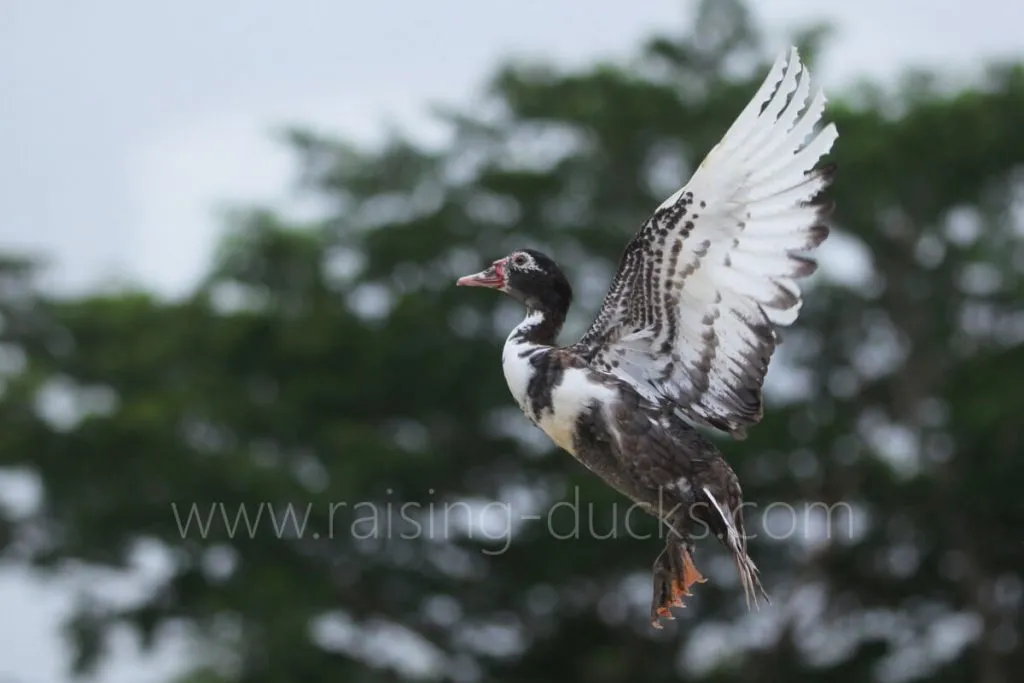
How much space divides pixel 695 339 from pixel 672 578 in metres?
1.02

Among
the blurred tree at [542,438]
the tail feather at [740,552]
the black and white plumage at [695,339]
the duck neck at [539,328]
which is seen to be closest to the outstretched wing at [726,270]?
the black and white plumage at [695,339]

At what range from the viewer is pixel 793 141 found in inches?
313

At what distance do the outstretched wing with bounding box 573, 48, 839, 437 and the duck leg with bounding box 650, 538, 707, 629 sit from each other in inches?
22.1

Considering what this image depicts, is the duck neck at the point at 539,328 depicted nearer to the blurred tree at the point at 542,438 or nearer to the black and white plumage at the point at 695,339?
Answer: the black and white plumage at the point at 695,339

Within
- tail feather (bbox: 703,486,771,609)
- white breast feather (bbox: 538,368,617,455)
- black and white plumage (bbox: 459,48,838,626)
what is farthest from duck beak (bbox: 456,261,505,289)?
tail feather (bbox: 703,486,771,609)

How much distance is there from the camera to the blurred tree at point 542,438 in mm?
23766

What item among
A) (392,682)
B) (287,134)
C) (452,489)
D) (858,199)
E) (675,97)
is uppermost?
(287,134)

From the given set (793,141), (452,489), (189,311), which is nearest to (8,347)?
(189,311)

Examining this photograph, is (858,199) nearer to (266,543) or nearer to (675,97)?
(675,97)

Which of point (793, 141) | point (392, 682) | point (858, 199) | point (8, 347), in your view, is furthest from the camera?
point (8, 347)

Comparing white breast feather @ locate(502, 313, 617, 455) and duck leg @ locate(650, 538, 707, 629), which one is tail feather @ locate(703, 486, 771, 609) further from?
white breast feather @ locate(502, 313, 617, 455)

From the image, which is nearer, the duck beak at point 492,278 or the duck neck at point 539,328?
the duck neck at point 539,328

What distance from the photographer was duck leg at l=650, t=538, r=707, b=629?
8.27 m

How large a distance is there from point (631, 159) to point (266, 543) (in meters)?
6.61
